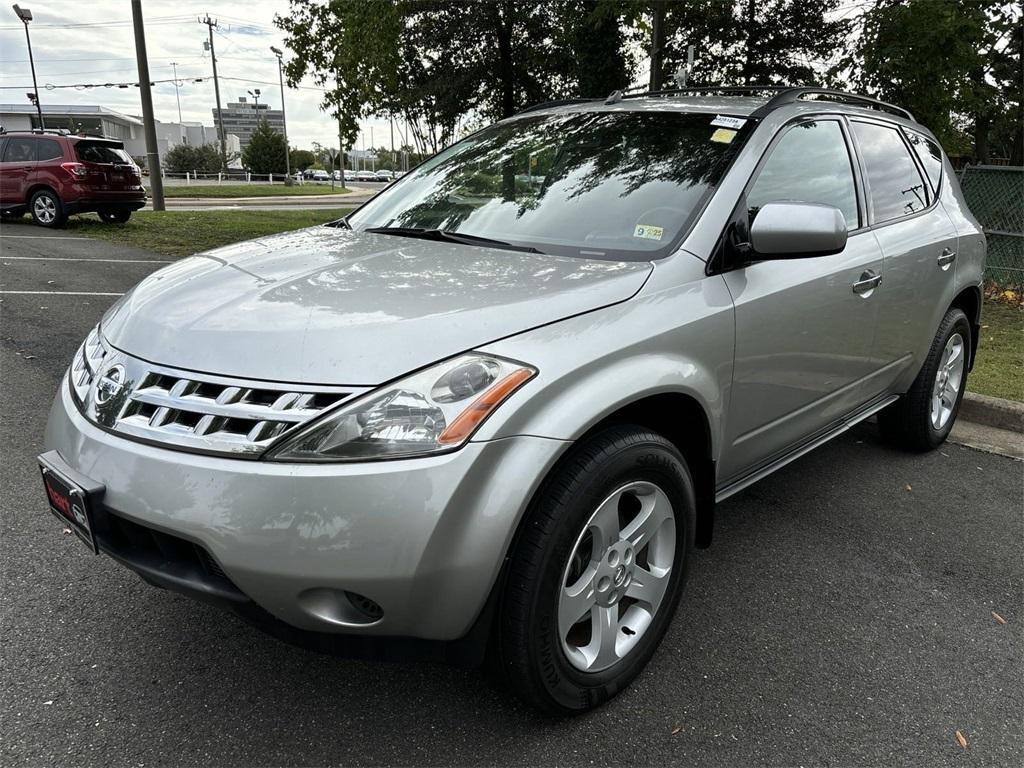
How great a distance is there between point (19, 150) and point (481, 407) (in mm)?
15495

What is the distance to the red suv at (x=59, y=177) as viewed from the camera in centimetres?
1348

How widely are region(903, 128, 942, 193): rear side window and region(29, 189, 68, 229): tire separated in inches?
544

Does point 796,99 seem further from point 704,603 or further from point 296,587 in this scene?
point 296,587

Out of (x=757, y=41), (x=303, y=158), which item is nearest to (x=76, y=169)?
(x=757, y=41)

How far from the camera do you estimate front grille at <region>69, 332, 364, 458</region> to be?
1.71m

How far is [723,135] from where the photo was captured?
2748 millimetres

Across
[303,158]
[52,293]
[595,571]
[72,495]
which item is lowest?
[595,571]

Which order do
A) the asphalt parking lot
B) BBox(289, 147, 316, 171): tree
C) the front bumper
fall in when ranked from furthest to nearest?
BBox(289, 147, 316, 171): tree → the asphalt parking lot → the front bumper

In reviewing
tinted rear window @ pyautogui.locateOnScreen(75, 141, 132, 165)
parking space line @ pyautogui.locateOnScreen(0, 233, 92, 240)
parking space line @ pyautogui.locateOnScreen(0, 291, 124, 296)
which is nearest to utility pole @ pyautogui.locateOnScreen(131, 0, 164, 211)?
Answer: tinted rear window @ pyautogui.locateOnScreen(75, 141, 132, 165)

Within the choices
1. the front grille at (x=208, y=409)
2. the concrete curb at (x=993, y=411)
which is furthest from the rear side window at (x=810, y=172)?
the concrete curb at (x=993, y=411)

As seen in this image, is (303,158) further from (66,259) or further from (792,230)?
(792,230)

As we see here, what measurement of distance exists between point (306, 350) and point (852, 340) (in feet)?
7.12

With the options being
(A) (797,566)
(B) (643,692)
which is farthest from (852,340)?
(B) (643,692)

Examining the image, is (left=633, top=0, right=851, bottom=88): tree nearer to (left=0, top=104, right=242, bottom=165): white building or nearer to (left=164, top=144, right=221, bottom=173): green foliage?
(left=0, top=104, right=242, bottom=165): white building
